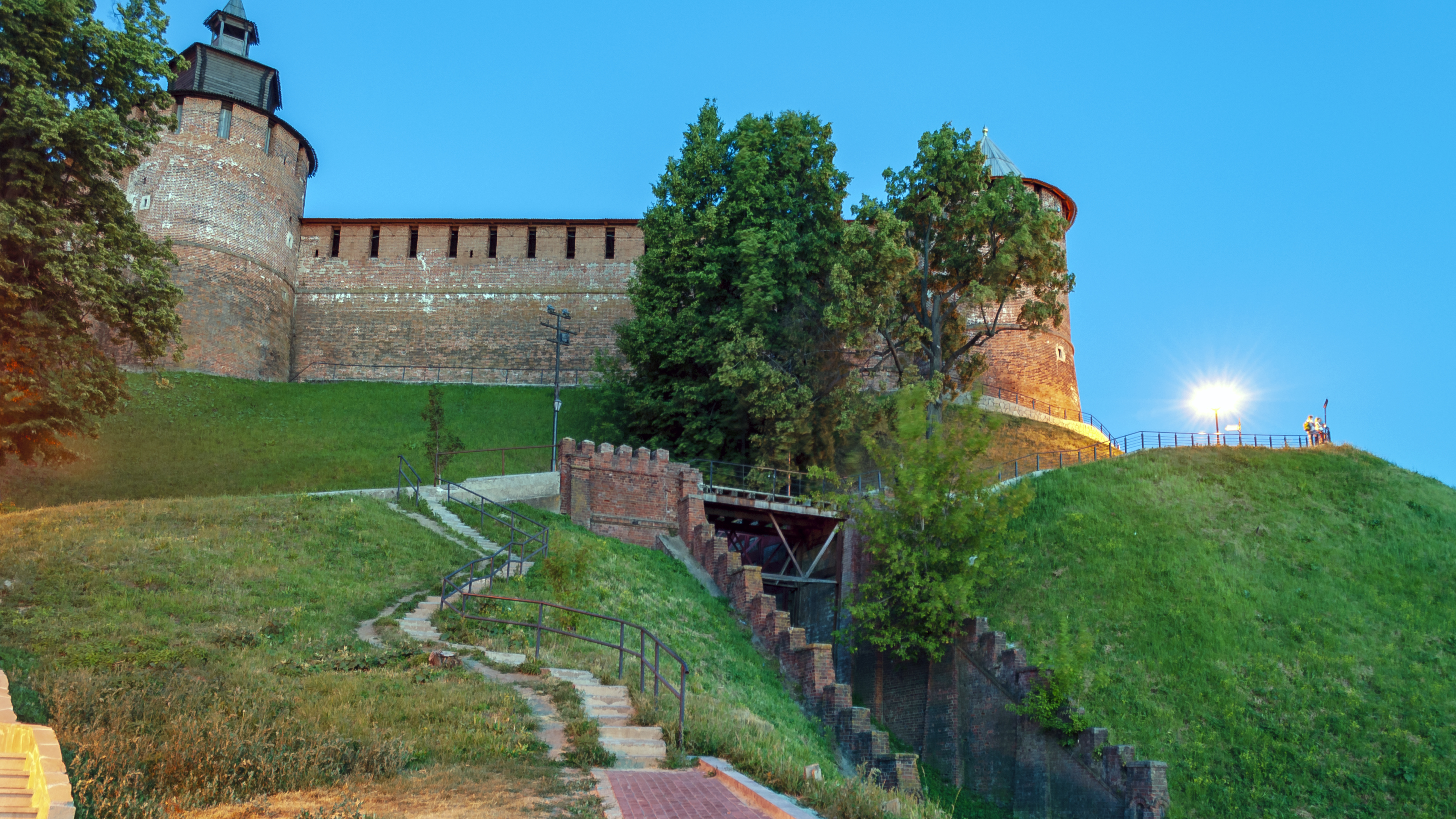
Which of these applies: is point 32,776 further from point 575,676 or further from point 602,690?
point 575,676

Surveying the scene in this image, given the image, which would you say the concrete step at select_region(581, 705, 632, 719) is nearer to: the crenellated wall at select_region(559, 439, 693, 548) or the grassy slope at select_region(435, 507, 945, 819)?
the grassy slope at select_region(435, 507, 945, 819)

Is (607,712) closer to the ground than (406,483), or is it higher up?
closer to the ground

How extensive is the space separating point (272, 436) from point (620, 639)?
24.7 metres

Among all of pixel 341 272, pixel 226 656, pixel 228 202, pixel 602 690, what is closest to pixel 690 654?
pixel 602 690

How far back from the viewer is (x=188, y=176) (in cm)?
4109

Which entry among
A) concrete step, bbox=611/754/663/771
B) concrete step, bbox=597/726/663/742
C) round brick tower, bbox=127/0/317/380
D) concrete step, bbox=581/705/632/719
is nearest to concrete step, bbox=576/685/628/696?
concrete step, bbox=581/705/632/719

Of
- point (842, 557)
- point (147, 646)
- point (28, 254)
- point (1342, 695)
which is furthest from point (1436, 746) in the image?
point (28, 254)

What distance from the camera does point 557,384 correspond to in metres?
32.2

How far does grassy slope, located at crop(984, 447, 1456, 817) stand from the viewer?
1738 cm

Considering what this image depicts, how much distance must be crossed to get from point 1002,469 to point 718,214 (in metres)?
12.6

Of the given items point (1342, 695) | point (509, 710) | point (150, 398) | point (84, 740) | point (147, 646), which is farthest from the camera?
point (150, 398)

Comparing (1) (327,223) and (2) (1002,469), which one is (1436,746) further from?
(1) (327,223)

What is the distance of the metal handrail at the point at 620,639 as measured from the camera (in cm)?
1045

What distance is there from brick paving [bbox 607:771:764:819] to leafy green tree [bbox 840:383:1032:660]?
43.3ft
